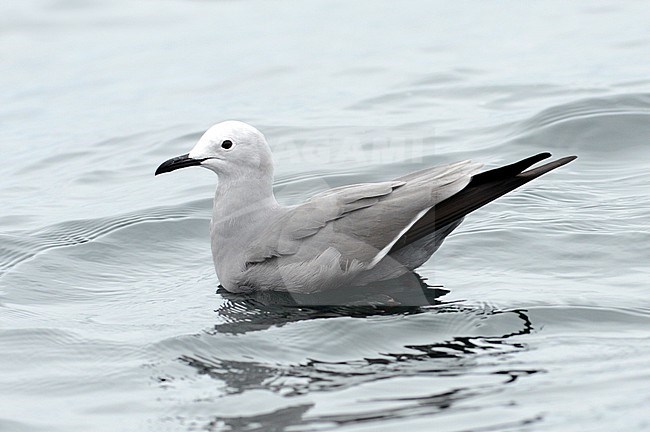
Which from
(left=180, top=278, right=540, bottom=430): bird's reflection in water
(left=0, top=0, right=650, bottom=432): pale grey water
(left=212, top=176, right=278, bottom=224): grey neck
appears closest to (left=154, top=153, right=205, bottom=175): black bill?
(left=212, top=176, right=278, bottom=224): grey neck

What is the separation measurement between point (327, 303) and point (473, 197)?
105 cm

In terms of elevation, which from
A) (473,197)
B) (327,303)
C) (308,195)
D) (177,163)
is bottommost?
(327,303)

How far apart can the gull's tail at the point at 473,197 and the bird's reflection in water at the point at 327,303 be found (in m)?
0.30

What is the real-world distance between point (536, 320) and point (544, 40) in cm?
907

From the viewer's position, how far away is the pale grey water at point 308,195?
17.8 ft

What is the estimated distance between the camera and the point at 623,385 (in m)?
5.19

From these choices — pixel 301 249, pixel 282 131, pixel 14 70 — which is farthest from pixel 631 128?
pixel 14 70

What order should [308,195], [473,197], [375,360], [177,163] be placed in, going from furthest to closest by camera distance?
[308,195], [177,163], [473,197], [375,360]

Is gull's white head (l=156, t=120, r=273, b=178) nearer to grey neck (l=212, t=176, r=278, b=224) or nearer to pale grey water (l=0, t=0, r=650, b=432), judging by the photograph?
grey neck (l=212, t=176, r=278, b=224)

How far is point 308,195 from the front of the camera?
31.1 ft

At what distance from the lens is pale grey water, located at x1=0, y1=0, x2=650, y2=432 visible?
5.42 m

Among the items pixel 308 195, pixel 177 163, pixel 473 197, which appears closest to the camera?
pixel 473 197

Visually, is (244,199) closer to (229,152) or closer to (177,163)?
(229,152)

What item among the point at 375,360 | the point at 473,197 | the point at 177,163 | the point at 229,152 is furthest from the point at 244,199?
the point at 375,360
